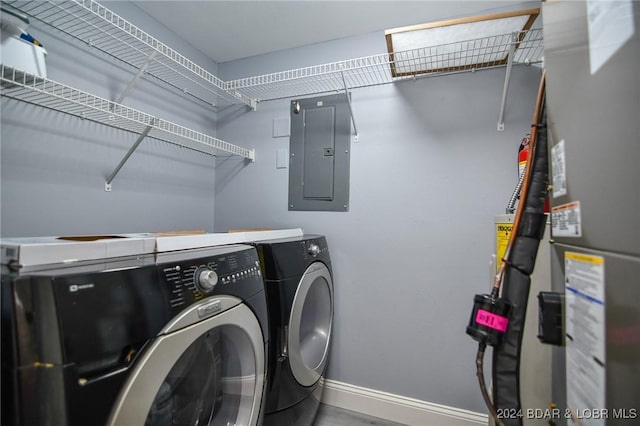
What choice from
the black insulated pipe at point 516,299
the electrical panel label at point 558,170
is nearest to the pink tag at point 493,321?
the black insulated pipe at point 516,299

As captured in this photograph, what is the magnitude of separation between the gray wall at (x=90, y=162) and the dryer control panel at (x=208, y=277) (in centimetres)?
85

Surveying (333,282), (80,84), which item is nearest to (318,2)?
(80,84)

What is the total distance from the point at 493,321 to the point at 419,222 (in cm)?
107

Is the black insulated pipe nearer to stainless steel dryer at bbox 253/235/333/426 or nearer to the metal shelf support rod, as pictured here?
stainless steel dryer at bbox 253/235/333/426

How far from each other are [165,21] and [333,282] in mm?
1889

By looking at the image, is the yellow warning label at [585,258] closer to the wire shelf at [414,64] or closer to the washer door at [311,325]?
the washer door at [311,325]

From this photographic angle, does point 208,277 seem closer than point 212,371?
Yes

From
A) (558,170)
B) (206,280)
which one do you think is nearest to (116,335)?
(206,280)

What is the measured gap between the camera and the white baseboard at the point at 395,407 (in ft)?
4.76

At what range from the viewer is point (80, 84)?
4.16 feet

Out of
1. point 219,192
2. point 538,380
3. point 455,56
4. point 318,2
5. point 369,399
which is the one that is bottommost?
point 369,399

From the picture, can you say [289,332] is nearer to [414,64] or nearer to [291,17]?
[414,64]

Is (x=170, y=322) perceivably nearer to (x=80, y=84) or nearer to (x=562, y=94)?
(x=562, y=94)

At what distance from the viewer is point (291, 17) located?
1.58 meters
